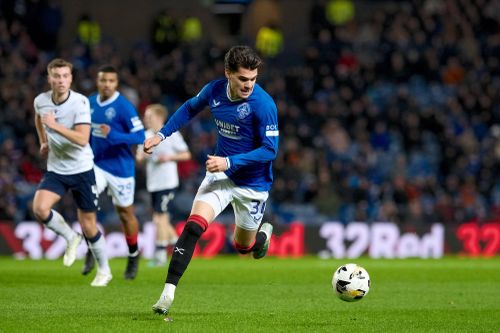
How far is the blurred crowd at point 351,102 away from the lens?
20578mm

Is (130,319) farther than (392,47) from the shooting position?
No

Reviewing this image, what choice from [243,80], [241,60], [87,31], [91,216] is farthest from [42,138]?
[87,31]

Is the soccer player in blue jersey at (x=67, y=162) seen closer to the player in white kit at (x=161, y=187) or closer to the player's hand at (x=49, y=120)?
the player's hand at (x=49, y=120)

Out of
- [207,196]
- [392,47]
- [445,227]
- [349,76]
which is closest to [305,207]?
[445,227]

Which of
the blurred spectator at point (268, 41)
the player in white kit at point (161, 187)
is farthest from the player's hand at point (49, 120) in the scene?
the blurred spectator at point (268, 41)

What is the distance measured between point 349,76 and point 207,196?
602 inches

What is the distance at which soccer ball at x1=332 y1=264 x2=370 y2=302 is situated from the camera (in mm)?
9148

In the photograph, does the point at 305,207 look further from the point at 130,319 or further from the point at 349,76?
the point at 130,319

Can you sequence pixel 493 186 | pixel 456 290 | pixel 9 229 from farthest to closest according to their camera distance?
pixel 493 186, pixel 9 229, pixel 456 290

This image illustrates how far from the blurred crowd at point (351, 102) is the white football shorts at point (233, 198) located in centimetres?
958

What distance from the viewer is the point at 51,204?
11.0 m

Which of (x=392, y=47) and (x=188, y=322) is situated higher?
(x=392, y=47)

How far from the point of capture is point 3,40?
21.5m

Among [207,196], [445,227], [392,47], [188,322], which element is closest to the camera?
[188,322]
